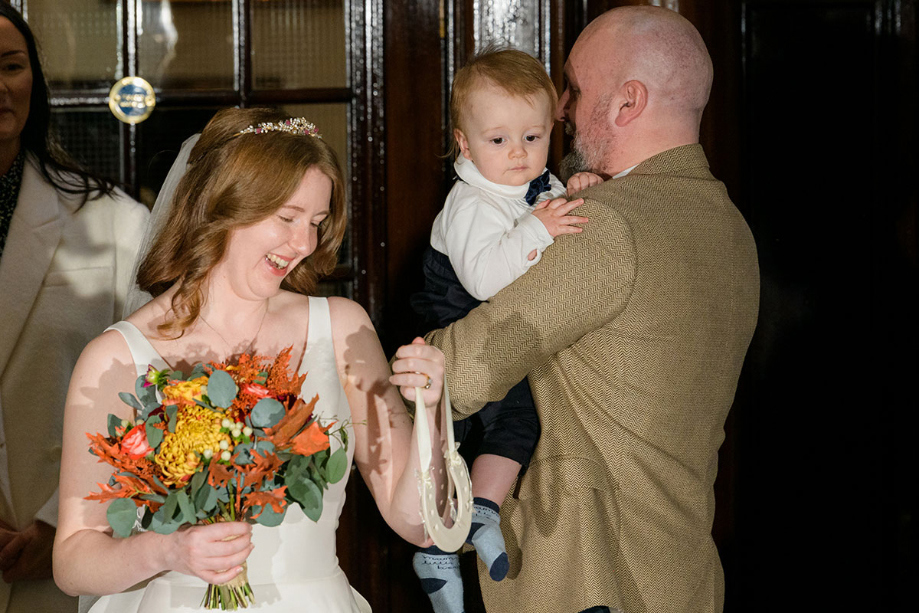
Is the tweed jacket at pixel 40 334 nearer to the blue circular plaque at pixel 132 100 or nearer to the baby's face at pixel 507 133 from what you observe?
the blue circular plaque at pixel 132 100

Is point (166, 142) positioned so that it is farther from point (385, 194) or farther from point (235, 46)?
point (385, 194)

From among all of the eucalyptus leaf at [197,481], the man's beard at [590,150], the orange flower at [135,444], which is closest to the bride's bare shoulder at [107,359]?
the orange flower at [135,444]

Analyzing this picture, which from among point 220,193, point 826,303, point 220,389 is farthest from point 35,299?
point 826,303

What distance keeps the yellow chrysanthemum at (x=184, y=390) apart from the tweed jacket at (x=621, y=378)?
2.00 ft

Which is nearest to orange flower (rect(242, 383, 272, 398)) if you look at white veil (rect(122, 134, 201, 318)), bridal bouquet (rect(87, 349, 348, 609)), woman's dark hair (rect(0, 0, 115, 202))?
bridal bouquet (rect(87, 349, 348, 609))

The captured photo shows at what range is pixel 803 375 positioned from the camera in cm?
359

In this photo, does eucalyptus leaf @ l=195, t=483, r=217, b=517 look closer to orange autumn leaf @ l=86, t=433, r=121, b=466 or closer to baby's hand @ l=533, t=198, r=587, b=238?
orange autumn leaf @ l=86, t=433, r=121, b=466

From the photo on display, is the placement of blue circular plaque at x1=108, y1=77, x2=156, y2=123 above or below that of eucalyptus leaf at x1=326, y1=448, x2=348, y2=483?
above

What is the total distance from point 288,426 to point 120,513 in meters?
0.35

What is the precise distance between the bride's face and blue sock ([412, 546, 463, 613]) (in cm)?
79

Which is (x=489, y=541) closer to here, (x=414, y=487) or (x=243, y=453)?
(x=414, y=487)

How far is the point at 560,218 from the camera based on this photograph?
220cm

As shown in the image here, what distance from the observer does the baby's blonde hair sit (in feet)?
8.33

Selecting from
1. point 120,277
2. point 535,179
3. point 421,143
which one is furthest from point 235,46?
point 535,179
